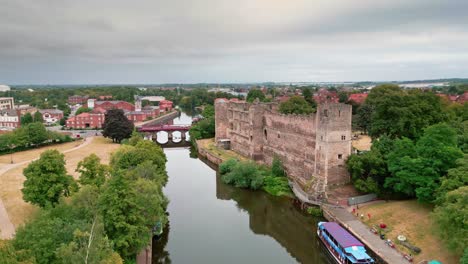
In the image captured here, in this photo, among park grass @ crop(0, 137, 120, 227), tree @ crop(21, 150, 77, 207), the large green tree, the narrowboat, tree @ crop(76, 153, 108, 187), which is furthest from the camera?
the large green tree

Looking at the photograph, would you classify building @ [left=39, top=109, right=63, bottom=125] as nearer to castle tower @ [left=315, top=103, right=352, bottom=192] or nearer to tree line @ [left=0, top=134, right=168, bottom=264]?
tree line @ [left=0, top=134, right=168, bottom=264]

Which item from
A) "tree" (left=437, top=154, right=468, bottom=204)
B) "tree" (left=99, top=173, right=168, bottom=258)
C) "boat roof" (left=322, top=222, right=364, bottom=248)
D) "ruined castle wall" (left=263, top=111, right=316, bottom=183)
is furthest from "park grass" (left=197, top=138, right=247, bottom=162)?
"tree" (left=99, top=173, right=168, bottom=258)

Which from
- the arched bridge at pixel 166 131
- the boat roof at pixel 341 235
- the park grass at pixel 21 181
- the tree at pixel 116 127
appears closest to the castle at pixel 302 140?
the boat roof at pixel 341 235

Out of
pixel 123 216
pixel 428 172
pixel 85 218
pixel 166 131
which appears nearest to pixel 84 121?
pixel 166 131

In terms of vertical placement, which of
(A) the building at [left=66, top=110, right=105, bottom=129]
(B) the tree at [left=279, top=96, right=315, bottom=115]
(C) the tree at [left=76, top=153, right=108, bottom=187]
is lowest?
(A) the building at [left=66, top=110, right=105, bottom=129]

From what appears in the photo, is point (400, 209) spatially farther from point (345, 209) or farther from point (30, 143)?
point (30, 143)

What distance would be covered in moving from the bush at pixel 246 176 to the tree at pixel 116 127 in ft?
99.1

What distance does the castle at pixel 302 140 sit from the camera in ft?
105

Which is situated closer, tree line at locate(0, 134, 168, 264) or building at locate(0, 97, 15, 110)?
tree line at locate(0, 134, 168, 264)

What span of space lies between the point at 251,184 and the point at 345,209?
10.9 meters

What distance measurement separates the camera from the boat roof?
71.7ft

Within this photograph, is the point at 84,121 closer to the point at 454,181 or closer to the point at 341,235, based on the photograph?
the point at 341,235

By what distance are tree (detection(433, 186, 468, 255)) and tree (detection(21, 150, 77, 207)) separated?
24.2m

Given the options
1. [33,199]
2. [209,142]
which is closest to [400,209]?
[33,199]
